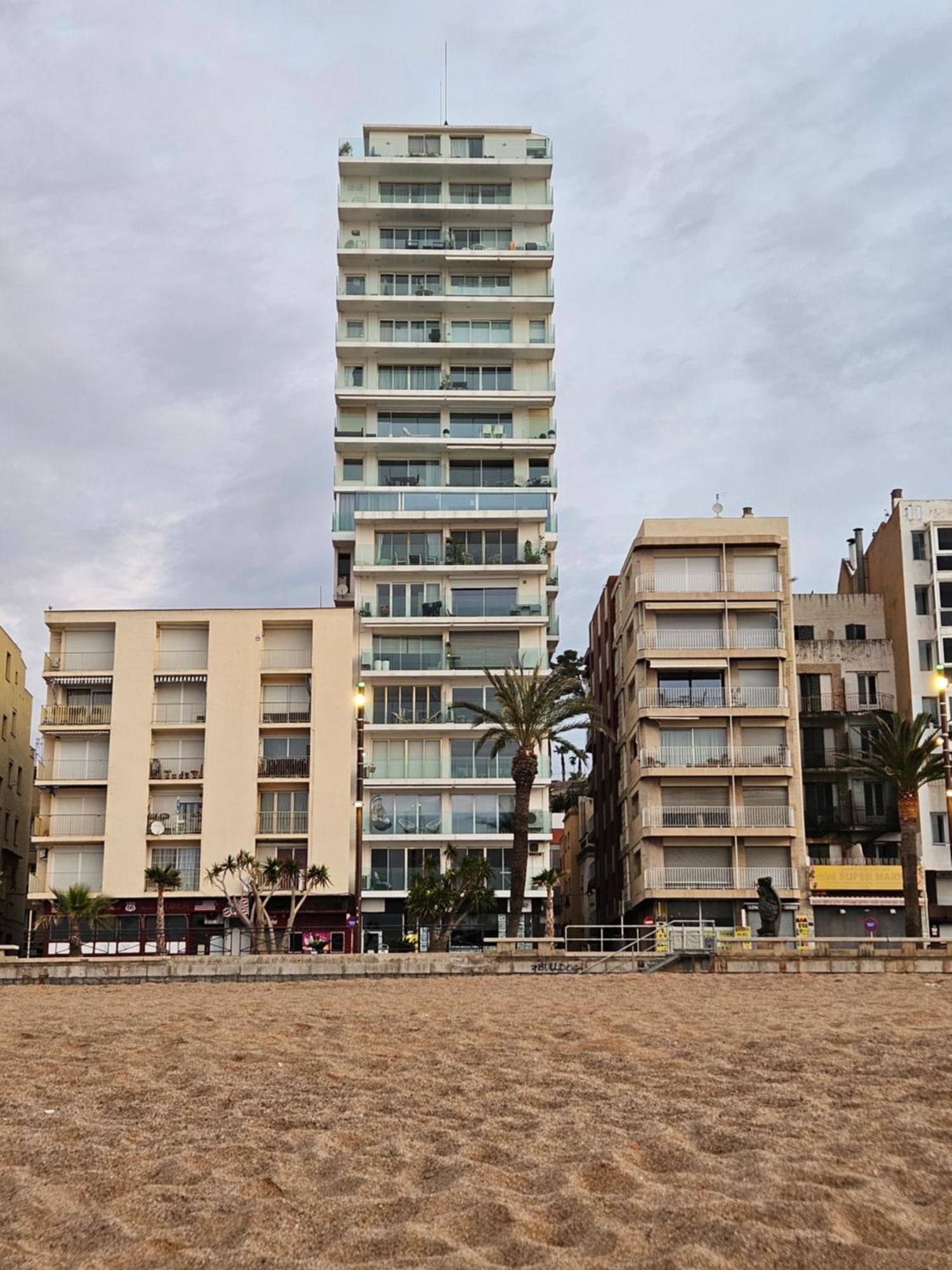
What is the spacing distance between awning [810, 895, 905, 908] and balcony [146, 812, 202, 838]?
27.9 m

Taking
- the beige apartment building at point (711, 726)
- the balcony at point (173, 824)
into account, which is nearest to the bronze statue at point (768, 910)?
the beige apartment building at point (711, 726)

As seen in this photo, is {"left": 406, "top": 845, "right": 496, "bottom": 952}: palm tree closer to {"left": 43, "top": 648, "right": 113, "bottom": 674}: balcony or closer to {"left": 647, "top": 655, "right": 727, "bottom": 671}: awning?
{"left": 647, "top": 655, "right": 727, "bottom": 671}: awning

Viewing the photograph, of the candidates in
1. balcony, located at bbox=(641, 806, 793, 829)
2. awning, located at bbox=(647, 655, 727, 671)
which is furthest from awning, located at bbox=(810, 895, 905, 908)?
awning, located at bbox=(647, 655, 727, 671)

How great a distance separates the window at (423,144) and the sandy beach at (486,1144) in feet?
227

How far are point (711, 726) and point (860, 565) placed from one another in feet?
58.2

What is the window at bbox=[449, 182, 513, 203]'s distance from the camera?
78.3m

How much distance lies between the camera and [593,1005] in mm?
19859

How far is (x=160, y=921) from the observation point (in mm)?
56656

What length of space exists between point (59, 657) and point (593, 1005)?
174ft

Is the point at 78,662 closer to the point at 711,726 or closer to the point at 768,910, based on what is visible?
the point at 711,726

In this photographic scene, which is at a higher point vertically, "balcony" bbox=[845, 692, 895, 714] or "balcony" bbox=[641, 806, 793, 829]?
"balcony" bbox=[845, 692, 895, 714]

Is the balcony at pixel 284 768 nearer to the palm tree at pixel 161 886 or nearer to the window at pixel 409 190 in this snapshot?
the palm tree at pixel 161 886

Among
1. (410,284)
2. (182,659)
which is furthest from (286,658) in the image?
(410,284)

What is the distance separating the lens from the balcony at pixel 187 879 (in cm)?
6356
